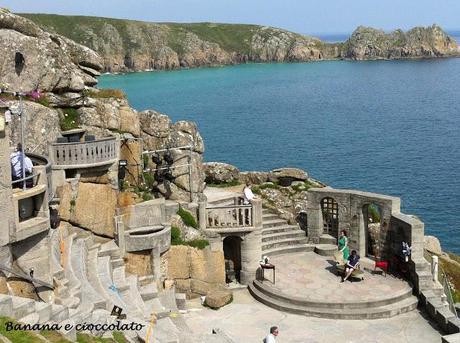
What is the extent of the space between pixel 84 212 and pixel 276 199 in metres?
11.5

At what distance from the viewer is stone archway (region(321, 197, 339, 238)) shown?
31781 millimetres

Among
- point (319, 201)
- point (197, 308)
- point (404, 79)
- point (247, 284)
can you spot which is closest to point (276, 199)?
point (319, 201)

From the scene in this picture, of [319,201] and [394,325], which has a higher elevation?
[319,201]

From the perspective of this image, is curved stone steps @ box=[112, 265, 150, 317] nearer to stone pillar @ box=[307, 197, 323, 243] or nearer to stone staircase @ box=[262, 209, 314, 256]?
stone staircase @ box=[262, 209, 314, 256]

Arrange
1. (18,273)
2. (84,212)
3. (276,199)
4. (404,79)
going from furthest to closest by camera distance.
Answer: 1. (404,79)
2. (276,199)
3. (84,212)
4. (18,273)

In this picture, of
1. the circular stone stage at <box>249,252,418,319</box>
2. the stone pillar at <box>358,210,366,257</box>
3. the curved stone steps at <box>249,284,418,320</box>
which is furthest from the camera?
the stone pillar at <box>358,210,366,257</box>

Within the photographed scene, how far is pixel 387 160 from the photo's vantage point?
6594 cm

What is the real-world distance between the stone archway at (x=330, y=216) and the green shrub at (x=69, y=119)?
12.0 meters

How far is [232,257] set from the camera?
3047cm

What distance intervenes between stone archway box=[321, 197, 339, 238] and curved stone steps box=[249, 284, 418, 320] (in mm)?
6269

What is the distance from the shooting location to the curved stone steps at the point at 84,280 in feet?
60.7

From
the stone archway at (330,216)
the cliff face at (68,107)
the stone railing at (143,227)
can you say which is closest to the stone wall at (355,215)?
the stone archway at (330,216)

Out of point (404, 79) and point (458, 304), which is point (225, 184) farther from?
point (404, 79)

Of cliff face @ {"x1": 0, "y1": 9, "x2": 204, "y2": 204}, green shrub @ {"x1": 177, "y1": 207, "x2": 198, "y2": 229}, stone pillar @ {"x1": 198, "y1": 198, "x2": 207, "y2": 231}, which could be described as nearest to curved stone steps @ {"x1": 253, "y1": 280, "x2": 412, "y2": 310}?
stone pillar @ {"x1": 198, "y1": 198, "x2": 207, "y2": 231}
